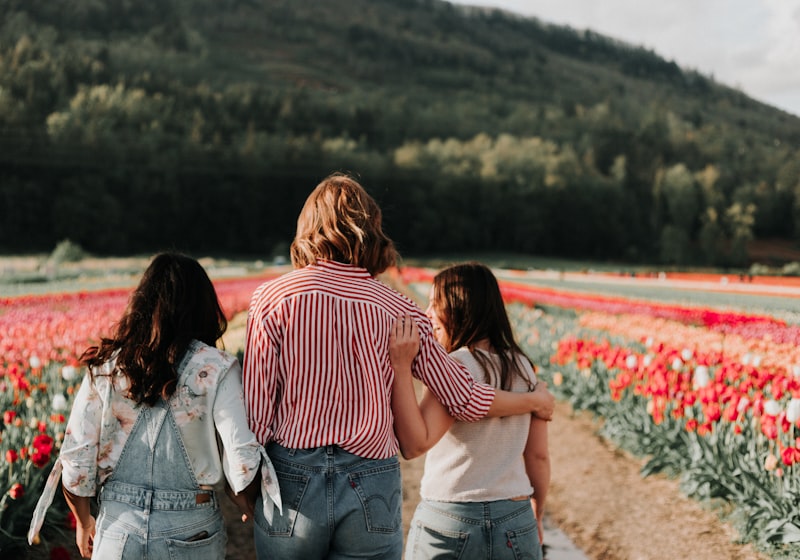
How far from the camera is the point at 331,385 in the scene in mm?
1835

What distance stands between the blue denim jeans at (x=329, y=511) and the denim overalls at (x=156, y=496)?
0.64 ft

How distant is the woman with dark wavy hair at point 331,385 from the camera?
1.78 m

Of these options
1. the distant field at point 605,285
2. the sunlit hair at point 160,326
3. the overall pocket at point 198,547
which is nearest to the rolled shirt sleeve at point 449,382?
the distant field at point 605,285

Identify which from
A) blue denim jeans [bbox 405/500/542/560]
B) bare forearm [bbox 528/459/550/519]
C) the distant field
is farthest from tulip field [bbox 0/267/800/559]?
blue denim jeans [bbox 405/500/542/560]

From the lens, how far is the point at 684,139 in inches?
1694

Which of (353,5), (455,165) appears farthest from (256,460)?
(353,5)

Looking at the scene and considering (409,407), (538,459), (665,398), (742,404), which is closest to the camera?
(409,407)

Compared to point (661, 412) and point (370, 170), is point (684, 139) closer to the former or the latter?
point (370, 170)

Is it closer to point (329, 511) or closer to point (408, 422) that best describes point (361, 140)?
point (408, 422)

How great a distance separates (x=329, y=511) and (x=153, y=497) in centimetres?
48

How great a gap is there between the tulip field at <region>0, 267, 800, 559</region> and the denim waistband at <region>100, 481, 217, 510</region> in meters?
1.15

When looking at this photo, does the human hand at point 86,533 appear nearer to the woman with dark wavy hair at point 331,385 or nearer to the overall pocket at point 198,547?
the overall pocket at point 198,547

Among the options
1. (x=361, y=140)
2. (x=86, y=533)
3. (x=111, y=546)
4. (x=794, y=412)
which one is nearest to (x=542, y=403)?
(x=111, y=546)

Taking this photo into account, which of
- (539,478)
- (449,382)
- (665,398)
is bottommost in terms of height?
(665,398)
